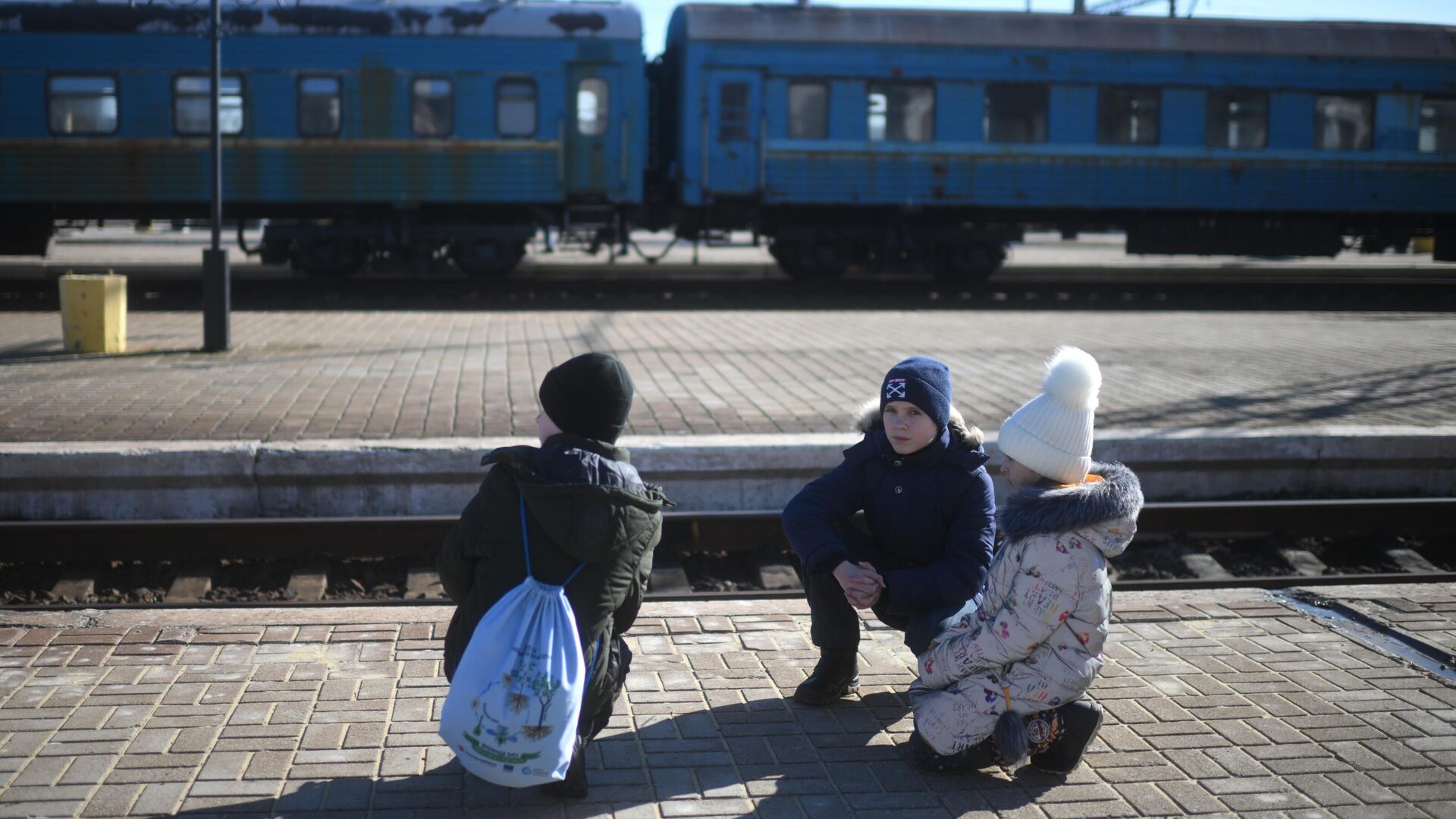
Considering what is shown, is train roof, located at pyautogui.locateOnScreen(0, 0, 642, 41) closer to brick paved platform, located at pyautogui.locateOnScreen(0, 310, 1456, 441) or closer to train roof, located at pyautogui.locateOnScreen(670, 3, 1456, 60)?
train roof, located at pyautogui.locateOnScreen(670, 3, 1456, 60)

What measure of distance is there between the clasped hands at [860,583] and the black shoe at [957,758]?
41cm

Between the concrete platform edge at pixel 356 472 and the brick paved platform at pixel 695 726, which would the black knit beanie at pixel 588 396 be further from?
the concrete platform edge at pixel 356 472

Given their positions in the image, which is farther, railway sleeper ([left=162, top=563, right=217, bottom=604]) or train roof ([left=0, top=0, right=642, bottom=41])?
train roof ([left=0, top=0, right=642, bottom=41])

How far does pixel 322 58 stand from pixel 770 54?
5.74 meters

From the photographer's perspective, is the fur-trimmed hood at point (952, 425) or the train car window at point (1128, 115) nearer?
the fur-trimmed hood at point (952, 425)

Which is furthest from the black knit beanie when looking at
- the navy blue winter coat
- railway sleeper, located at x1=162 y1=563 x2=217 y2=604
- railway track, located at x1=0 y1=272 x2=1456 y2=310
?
railway track, located at x1=0 y1=272 x2=1456 y2=310

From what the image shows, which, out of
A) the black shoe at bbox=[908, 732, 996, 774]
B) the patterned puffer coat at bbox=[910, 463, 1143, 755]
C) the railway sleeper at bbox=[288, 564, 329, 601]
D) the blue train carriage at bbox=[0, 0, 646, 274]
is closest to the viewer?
the patterned puffer coat at bbox=[910, 463, 1143, 755]

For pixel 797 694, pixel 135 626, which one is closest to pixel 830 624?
pixel 797 694

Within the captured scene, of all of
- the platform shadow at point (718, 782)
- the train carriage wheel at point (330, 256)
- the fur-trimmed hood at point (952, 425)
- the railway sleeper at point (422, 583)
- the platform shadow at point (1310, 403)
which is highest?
the train carriage wheel at point (330, 256)

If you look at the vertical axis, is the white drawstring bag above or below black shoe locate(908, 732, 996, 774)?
above

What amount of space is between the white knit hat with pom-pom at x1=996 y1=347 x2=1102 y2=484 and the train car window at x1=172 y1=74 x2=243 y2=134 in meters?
14.8

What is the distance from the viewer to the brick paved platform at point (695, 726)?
342cm

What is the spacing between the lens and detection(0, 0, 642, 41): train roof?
619 inches

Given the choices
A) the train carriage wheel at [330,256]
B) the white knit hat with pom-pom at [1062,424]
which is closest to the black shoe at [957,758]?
the white knit hat with pom-pom at [1062,424]
